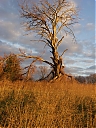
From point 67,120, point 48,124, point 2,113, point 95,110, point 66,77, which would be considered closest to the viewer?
point 48,124

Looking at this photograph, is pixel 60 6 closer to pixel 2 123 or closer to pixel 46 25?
pixel 46 25

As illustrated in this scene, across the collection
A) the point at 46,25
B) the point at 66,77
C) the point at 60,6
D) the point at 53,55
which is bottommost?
the point at 66,77

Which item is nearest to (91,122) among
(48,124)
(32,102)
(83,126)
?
(83,126)

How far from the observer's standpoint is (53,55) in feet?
93.0

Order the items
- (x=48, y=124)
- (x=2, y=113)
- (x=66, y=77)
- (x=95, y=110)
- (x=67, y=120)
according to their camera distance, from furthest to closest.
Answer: (x=66, y=77) → (x=95, y=110) → (x=2, y=113) → (x=67, y=120) → (x=48, y=124)

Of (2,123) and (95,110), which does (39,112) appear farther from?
(95,110)

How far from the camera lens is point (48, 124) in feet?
24.8

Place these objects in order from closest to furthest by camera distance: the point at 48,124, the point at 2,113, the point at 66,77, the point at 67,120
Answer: the point at 48,124 → the point at 67,120 → the point at 2,113 → the point at 66,77

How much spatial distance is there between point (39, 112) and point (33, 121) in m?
0.73

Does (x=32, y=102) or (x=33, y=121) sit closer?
(x=33, y=121)

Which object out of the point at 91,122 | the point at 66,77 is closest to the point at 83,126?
the point at 91,122

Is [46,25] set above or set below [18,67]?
above

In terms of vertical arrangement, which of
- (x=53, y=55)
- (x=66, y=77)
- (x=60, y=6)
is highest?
(x=60, y=6)

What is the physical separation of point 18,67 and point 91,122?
70.8 ft
